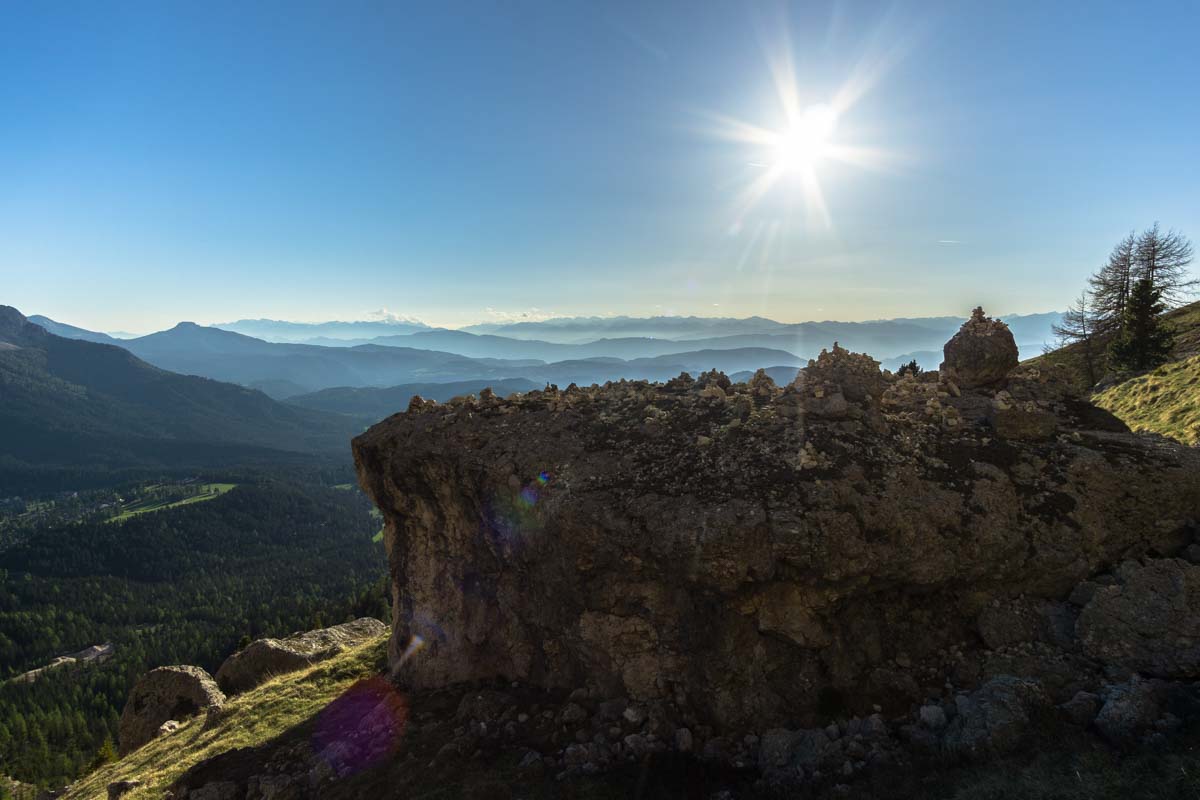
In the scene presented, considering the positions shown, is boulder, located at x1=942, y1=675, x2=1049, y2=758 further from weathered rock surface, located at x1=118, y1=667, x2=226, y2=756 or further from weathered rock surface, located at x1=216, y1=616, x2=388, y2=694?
weathered rock surface, located at x1=118, y1=667, x2=226, y2=756

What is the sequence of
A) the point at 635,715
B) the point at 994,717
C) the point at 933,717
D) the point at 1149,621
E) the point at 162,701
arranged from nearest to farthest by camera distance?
the point at 994,717 → the point at 933,717 → the point at 1149,621 → the point at 635,715 → the point at 162,701

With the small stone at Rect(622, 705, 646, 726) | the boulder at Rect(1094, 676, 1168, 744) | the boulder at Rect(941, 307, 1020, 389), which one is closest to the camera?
the boulder at Rect(1094, 676, 1168, 744)

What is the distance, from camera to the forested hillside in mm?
85438

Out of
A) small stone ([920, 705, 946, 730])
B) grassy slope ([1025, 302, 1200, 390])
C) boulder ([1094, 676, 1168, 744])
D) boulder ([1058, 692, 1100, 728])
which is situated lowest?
small stone ([920, 705, 946, 730])

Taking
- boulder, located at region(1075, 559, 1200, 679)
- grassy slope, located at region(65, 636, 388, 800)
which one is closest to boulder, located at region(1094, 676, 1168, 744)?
boulder, located at region(1075, 559, 1200, 679)

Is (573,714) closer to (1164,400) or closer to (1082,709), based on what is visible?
(1082,709)

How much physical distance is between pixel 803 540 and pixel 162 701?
32.2m

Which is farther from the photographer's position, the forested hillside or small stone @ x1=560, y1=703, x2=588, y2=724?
the forested hillside

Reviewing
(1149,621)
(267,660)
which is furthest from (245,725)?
(1149,621)

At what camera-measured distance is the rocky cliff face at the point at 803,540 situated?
10.4 metres

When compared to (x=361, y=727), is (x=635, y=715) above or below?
above

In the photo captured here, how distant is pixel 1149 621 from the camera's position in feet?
30.6

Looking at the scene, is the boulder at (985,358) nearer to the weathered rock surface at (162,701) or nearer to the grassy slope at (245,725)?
the grassy slope at (245,725)

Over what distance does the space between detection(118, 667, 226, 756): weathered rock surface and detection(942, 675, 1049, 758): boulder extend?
29.9 meters
